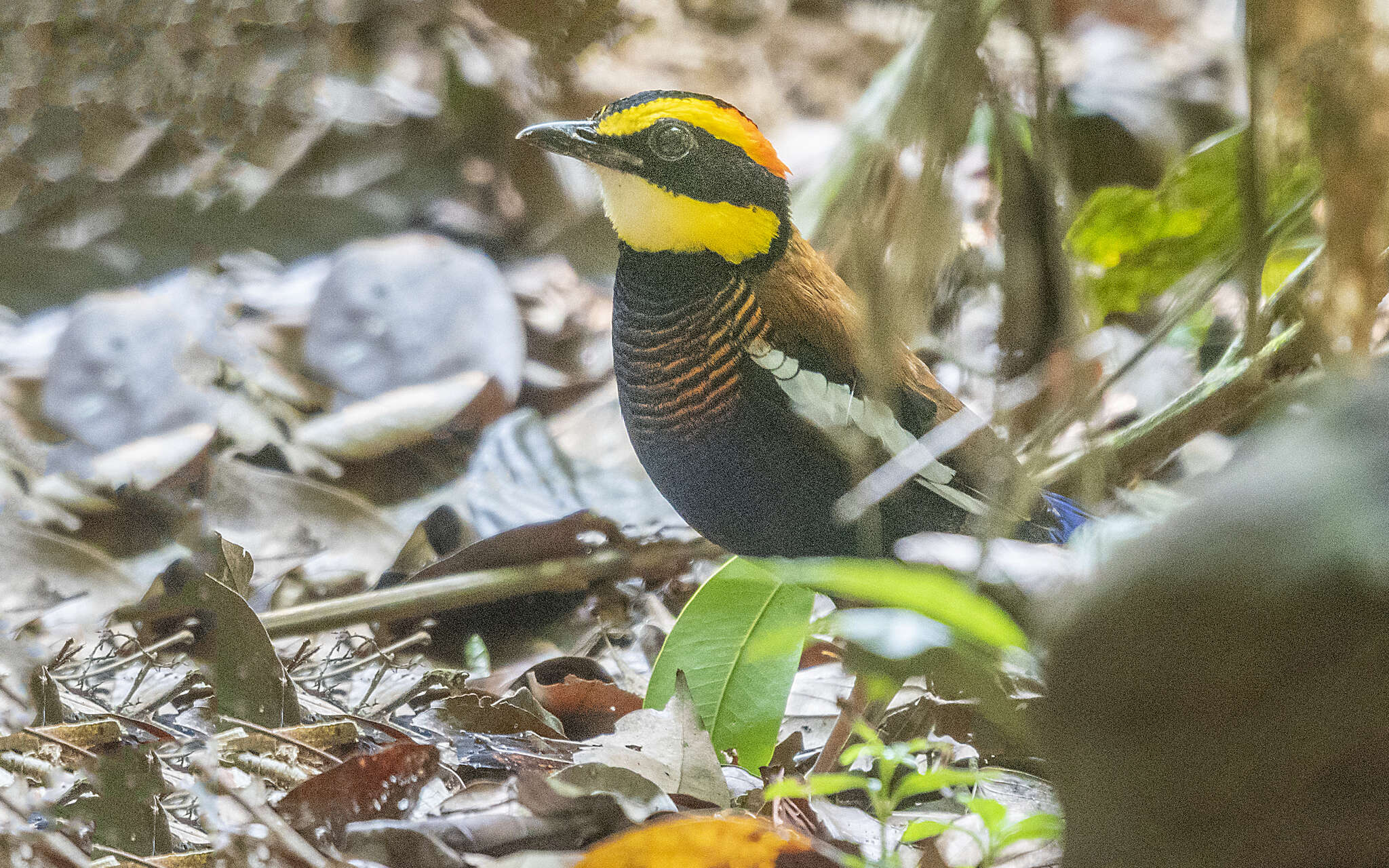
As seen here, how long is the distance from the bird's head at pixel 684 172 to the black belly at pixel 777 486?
0.19m

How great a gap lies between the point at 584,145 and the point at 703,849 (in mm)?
902

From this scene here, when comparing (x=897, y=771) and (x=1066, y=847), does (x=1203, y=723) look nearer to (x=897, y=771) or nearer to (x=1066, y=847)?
(x=1066, y=847)

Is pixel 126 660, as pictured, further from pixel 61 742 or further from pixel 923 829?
pixel 923 829

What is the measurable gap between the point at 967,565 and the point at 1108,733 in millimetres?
571

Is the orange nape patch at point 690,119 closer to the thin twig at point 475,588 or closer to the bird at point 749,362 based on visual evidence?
the bird at point 749,362

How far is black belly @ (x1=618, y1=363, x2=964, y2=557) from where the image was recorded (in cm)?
150

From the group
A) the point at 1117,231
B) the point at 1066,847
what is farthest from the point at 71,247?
the point at 1066,847

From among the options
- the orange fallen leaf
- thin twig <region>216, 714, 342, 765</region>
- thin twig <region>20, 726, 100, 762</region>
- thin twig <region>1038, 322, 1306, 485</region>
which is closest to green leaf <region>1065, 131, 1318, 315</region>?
thin twig <region>1038, 322, 1306, 485</region>

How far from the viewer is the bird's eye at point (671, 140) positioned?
1501mm

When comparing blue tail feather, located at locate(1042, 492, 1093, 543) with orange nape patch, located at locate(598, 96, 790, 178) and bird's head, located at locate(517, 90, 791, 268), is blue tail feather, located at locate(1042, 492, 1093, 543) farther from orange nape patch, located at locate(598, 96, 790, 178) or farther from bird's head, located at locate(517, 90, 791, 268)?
orange nape patch, located at locate(598, 96, 790, 178)

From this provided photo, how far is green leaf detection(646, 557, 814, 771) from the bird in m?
0.07

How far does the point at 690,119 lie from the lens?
4.93ft

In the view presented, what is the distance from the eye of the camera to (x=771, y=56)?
5.42 meters

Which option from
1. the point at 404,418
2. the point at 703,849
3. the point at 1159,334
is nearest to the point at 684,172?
the point at 1159,334
